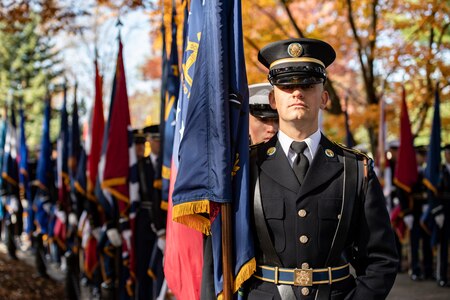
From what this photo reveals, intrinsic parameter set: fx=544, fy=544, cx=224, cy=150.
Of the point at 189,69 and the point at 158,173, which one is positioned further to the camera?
the point at 158,173

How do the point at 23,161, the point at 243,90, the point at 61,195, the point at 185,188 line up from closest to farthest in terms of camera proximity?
the point at 185,188 < the point at 243,90 < the point at 61,195 < the point at 23,161

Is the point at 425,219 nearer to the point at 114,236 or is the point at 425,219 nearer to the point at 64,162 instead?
the point at 114,236

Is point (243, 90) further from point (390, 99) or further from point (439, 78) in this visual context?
point (390, 99)

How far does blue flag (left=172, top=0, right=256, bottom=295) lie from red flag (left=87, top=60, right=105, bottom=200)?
430 centimetres

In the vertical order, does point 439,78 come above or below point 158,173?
above

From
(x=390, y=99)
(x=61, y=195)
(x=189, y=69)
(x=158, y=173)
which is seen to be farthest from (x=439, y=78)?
(x=189, y=69)

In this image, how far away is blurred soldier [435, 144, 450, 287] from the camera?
859 centimetres

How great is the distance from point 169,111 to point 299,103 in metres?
2.87

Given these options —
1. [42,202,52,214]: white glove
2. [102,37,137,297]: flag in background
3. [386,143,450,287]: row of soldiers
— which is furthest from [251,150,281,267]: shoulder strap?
[42,202,52,214]: white glove

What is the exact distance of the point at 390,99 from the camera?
12.0m

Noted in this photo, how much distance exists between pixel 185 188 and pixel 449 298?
21.1ft

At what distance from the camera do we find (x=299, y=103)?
8.20 feet

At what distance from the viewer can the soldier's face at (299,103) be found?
2.50m

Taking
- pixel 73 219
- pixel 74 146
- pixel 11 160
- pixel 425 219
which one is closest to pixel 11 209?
pixel 11 160
